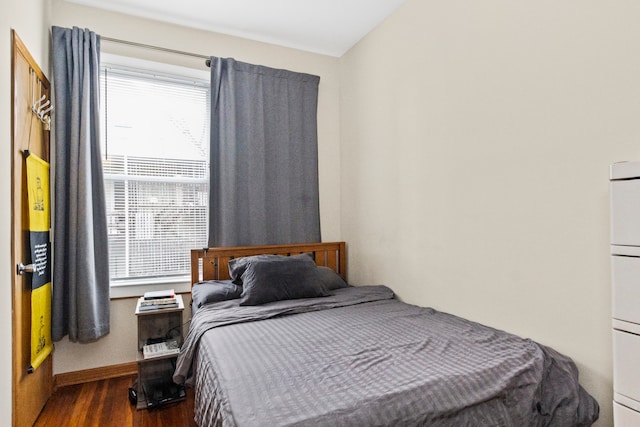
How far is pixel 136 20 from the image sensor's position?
2.73m

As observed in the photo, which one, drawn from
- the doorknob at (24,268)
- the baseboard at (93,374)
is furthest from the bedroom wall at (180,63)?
the doorknob at (24,268)

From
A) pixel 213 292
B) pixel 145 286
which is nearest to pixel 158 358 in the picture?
pixel 213 292

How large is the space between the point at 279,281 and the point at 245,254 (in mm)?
609

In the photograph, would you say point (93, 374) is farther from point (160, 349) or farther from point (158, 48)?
point (158, 48)

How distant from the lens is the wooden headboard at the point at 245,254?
9.18 ft

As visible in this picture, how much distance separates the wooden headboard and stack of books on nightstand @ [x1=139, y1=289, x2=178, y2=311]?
0.30 meters

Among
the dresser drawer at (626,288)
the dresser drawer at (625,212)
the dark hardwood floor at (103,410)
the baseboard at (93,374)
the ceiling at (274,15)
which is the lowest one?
the dark hardwood floor at (103,410)

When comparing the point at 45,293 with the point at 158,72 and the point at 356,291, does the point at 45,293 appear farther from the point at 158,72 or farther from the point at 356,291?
the point at 356,291

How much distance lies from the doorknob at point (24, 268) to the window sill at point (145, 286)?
0.74 m

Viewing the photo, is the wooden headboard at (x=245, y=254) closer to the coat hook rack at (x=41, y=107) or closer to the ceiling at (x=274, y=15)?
the coat hook rack at (x=41, y=107)

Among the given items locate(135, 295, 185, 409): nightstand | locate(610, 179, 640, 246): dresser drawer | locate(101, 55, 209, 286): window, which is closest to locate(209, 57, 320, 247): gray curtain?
locate(101, 55, 209, 286): window

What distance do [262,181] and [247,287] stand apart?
1037 millimetres

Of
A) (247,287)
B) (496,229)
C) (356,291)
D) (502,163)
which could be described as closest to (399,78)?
(502,163)

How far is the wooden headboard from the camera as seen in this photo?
280 centimetres
